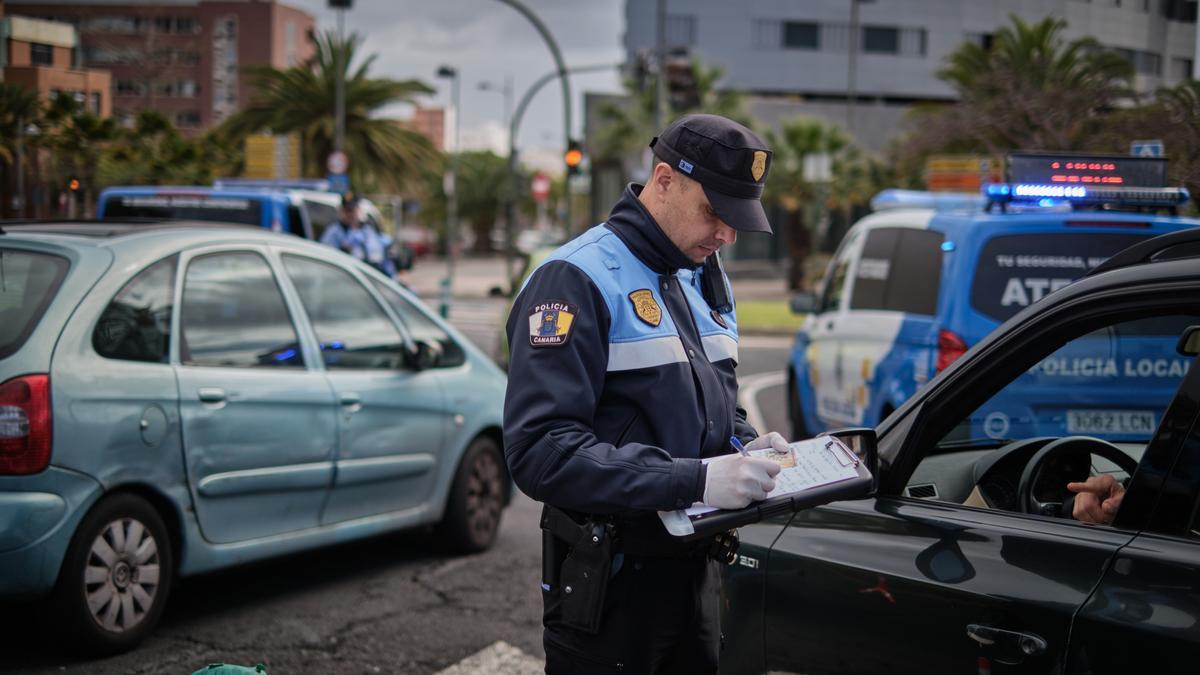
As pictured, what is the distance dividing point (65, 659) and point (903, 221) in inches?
201

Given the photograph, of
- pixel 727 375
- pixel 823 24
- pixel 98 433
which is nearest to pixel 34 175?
pixel 98 433

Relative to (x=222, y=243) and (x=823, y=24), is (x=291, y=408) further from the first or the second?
(x=823, y=24)

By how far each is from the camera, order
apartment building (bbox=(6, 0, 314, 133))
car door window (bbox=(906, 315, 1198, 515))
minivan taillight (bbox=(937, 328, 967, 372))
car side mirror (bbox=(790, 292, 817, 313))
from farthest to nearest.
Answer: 1. apartment building (bbox=(6, 0, 314, 133))
2. car side mirror (bbox=(790, 292, 817, 313))
3. minivan taillight (bbox=(937, 328, 967, 372))
4. car door window (bbox=(906, 315, 1198, 515))

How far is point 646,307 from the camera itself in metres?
2.51

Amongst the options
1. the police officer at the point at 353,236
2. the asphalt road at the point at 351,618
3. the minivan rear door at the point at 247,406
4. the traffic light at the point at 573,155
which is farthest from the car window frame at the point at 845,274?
the traffic light at the point at 573,155

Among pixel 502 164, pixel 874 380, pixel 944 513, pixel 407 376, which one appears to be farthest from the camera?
pixel 502 164

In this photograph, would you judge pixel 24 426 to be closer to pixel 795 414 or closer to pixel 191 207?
pixel 795 414

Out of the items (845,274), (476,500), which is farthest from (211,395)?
(845,274)

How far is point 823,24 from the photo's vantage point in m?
60.7

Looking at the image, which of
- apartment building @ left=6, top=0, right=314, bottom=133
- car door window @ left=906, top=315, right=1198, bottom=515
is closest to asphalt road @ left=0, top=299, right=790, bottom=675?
car door window @ left=906, top=315, right=1198, bottom=515

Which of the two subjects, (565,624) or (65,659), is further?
(65,659)

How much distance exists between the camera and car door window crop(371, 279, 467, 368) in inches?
241

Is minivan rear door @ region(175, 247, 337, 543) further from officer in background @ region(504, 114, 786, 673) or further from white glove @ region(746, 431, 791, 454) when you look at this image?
white glove @ region(746, 431, 791, 454)

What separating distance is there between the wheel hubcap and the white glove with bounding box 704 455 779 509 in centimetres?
292
